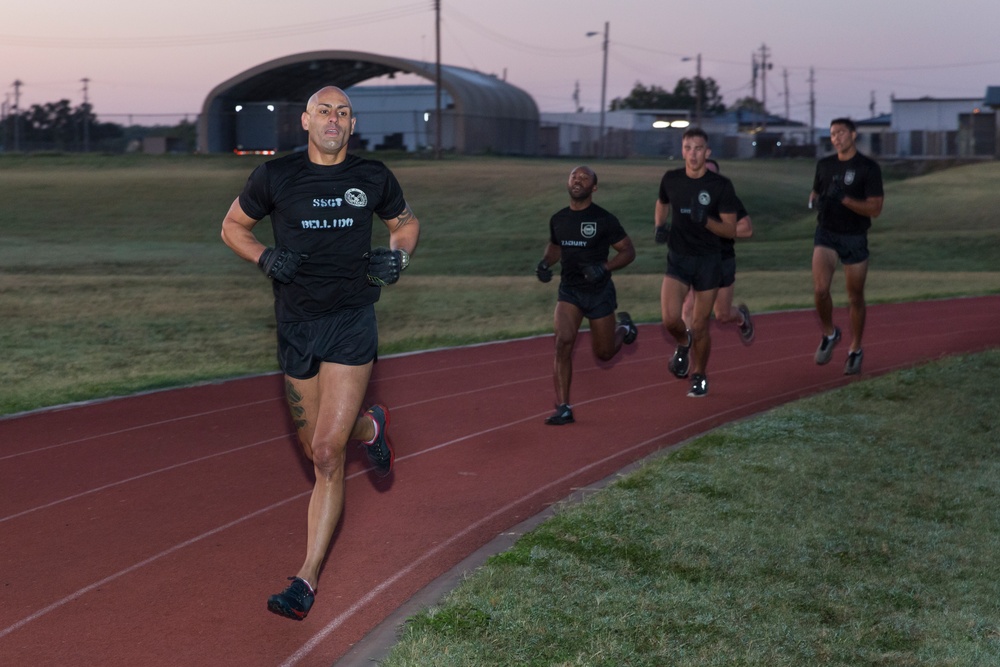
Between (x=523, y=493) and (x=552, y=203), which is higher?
(x=552, y=203)

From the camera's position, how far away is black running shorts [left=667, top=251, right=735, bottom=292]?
37.2 feet

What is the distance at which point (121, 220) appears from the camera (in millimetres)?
42094

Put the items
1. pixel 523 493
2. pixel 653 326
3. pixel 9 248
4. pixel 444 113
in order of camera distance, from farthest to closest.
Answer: pixel 444 113 < pixel 9 248 < pixel 653 326 < pixel 523 493

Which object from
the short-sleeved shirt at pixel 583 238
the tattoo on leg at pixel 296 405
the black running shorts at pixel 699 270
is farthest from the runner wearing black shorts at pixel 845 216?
the tattoo on leg at pixel 296 405

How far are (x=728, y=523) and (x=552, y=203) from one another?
37718 millimetres

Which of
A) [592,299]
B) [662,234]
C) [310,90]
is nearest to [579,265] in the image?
[592,299]

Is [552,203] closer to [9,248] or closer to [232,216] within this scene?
[9,248]

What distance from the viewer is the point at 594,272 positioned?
33.3ft

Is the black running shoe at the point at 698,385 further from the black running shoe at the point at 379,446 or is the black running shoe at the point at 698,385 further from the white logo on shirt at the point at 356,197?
the white logo on shirt at the point at 356,197

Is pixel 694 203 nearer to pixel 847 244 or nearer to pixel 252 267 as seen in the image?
pixel 847 244

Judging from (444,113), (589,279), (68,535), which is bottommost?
(68,535)

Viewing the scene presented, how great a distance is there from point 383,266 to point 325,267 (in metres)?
0.32

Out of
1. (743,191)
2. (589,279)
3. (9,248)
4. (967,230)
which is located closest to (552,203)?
(743,191)

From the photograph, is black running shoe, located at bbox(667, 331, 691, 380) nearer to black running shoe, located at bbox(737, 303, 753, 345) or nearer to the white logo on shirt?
black running shoe, located at bbox(737, 303, 753, 345)
